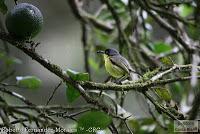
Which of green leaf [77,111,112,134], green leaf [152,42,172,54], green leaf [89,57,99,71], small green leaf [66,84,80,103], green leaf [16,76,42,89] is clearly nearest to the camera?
green leaf [77,111,112,134]

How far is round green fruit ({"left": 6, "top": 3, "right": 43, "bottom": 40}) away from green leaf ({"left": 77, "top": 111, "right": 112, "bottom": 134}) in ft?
1.20

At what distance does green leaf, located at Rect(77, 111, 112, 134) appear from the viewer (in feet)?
3.40

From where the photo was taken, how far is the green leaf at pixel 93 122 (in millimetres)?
1036

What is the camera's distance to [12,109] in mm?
880

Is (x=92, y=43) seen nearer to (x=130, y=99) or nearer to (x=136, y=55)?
(x=136, y=55)

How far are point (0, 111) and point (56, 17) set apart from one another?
3207mm

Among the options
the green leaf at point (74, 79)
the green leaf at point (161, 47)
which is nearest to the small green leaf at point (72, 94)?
the green leaf at point (74, 79)

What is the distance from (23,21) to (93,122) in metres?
0.40

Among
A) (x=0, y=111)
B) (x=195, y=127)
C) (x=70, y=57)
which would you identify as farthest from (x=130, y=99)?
(x=0, y=111)

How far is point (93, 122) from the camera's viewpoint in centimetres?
105

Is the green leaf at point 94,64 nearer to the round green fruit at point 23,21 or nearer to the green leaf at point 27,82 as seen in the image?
the green leaf at point 27,82

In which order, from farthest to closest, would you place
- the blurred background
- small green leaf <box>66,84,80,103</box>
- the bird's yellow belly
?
1. the blurred background
2. the bird's yellow belly
3. small green leaf <box>66,84,80,103</box>

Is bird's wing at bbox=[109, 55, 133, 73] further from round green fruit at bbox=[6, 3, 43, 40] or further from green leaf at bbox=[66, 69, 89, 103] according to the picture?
round green fruit at bbox=[6, 3, 43, 40]

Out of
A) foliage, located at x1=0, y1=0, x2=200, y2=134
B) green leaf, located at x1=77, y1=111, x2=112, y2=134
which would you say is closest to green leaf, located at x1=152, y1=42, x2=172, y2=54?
foliage, located at x1=0, y1=0, x2=200, y2=134
